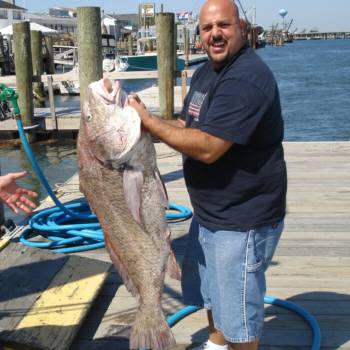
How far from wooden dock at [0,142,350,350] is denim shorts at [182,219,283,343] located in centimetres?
77

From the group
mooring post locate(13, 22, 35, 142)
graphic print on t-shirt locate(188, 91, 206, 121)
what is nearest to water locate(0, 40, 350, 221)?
mooring post locate(13, 22, 35, 142)

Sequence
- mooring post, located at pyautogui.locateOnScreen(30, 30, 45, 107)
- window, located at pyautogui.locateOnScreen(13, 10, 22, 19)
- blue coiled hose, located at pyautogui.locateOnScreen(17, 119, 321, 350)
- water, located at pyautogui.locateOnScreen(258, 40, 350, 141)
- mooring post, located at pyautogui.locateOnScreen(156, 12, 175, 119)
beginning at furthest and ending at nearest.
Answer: window, located at pyautogui.locateOnScreen(13, 10, 22, 19) → mooring post, located at pyautogui.locateOnScreen(30, 30, 45, 107) → water, located at pyautogui.locateOnScreen(258, 40, 350, 141) → mooring post, located at pyautogui.locateOnScreen(156, 12, 175, 119) → blue coiled hose, located at pyautogui.locateOnScreen(17, 119, 321, 350)

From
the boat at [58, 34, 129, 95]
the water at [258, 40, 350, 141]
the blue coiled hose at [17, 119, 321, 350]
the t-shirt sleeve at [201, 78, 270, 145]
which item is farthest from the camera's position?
the boat at [58, 34, 129, 95]

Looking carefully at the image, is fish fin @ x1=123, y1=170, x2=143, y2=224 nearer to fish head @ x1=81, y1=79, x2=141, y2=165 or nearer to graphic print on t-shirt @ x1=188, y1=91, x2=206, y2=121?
fish head @ x1=81, y1=79, x2=141, y2=165

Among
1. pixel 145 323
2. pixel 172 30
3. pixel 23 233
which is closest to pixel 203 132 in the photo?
pixel 145 323

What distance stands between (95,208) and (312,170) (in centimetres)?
545

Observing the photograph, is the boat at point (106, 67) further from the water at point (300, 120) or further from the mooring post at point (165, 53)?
the mooring post at point (165, 53)

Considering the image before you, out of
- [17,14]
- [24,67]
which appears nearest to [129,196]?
[24,67]

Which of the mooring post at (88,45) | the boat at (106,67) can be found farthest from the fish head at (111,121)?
the boat at (106,67)

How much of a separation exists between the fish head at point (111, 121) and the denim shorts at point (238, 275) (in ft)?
Result: 2.08

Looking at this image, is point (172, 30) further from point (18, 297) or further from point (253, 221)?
point (253, 221)

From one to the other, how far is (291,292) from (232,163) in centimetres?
188

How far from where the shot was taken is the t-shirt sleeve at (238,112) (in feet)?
7.54

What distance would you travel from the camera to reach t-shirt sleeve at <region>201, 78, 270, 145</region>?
230 cm
